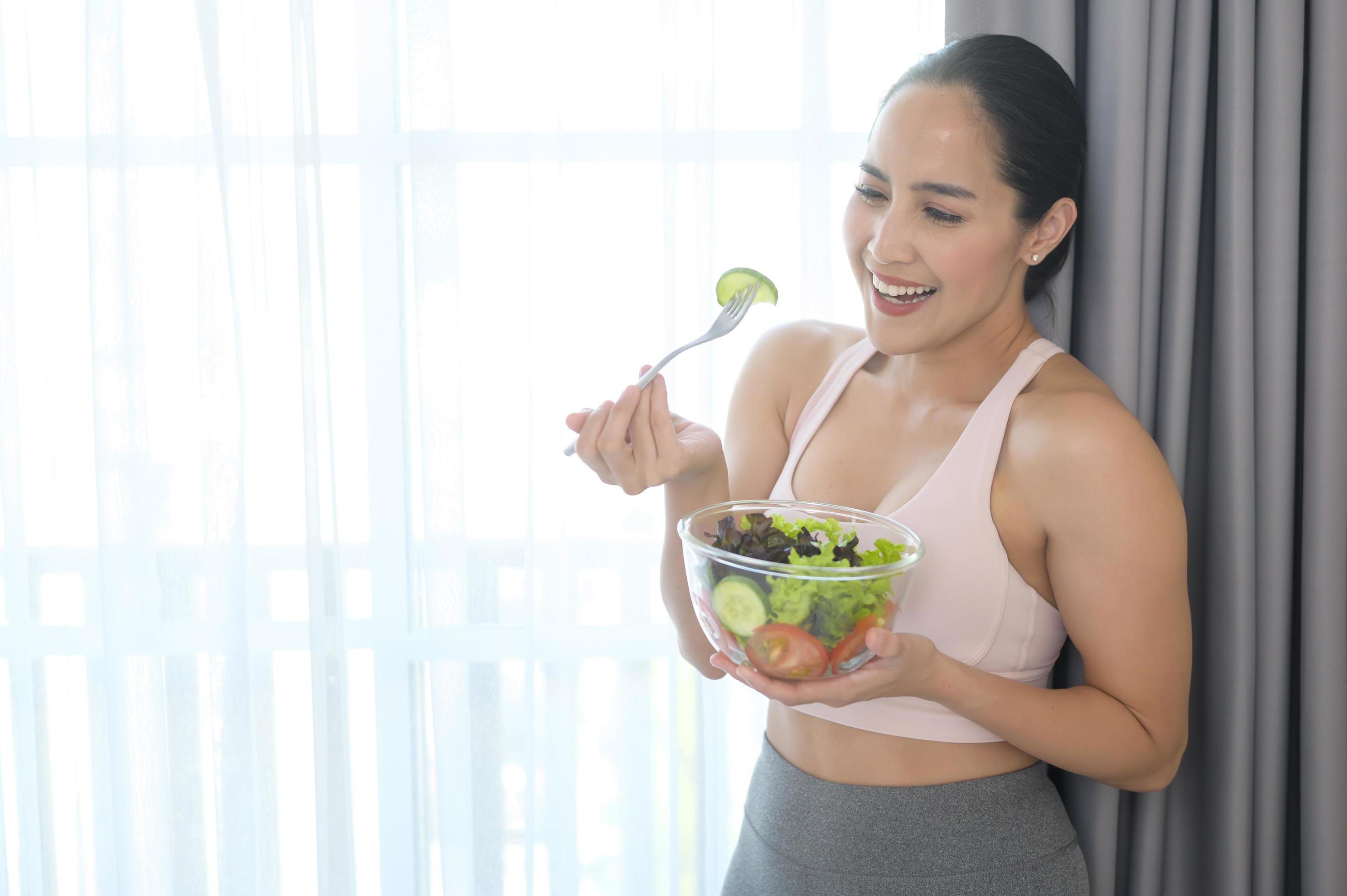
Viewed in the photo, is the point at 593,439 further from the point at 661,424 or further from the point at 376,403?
the point at 376,403

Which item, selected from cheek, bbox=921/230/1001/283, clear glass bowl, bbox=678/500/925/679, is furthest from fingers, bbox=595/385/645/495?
cheek, bbox=921/230/1001/283

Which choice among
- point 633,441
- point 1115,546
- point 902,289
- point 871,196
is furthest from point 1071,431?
point 633,441

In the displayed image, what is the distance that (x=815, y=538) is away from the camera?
0.85 m

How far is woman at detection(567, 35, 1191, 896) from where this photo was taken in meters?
0.91

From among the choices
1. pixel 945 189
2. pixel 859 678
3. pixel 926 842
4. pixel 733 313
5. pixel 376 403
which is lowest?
pixel 926 842

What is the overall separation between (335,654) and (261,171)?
2.39 ft

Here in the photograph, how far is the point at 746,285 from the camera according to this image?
3.51 ft

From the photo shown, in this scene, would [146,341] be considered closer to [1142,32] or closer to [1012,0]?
[1012,0]

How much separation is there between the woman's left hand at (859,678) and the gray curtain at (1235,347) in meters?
0.52

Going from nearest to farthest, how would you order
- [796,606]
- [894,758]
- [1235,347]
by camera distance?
[796,606]
[894,758]
[1235,347]

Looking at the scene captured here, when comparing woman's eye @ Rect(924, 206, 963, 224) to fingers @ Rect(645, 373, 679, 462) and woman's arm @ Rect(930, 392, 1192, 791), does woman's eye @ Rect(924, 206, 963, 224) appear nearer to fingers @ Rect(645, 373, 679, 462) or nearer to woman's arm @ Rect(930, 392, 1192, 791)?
woman's arm @ Rect(930, 392, 1192, 791)

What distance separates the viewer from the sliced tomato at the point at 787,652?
2.46 feet

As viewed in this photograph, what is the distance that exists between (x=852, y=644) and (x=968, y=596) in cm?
24

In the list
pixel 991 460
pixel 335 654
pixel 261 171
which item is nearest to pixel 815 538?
pixel 991 460
